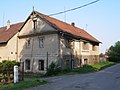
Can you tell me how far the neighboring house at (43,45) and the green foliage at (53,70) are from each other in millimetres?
1251

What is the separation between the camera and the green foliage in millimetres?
27345

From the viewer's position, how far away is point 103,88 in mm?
14141

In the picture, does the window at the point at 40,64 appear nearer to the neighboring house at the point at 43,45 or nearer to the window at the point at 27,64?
the neighboring house at the point at 43,45

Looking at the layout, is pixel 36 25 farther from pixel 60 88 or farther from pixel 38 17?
pixel 60 88

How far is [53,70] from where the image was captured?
90.6 feet

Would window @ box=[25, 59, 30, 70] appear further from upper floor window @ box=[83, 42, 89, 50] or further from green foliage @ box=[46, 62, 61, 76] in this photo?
upper floor window @ box=[83, 42, 89, 50]

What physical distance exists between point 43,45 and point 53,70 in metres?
5.38

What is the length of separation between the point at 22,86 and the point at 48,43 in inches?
636

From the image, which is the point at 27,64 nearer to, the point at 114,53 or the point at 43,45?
the point at 43,45

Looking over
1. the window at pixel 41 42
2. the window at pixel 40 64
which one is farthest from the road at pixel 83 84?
the window at pixel 41 42

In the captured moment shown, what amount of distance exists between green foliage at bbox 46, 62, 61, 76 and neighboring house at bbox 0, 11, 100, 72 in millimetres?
1251

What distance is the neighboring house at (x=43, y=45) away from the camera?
30.5 meters

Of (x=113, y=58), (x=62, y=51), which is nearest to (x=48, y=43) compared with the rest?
(x=62, y=51)

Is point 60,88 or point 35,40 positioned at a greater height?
point 35,40
